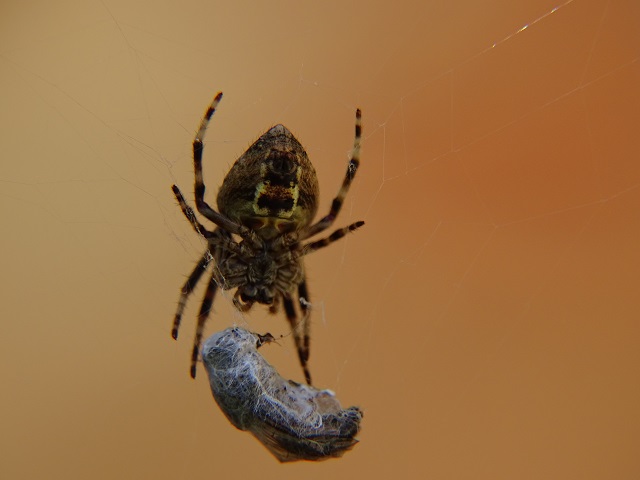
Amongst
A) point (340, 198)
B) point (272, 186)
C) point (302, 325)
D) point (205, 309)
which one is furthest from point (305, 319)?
point (272, 186)

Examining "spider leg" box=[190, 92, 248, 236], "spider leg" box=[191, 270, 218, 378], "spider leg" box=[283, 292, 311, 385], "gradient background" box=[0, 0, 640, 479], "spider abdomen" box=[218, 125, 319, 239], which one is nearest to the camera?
"spider abdomen" box=[218, 125, 319, 239]

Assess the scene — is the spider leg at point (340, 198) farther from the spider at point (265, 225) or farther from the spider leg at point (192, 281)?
the spider leg at point (192, 281)

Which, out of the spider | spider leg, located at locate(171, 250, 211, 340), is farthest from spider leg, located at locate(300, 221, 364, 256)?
spider leg, located at locate(171, 250, 211, 340)

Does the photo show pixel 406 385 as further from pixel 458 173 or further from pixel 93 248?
pixel 93 248

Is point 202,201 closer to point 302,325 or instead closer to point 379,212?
point 302,325

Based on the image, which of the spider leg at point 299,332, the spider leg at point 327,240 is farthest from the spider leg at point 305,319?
the spider leg at point 327,240

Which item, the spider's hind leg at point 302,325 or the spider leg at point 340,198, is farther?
the spider's hind leg at point 302,325

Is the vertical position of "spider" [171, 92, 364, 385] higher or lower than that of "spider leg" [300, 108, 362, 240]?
lower

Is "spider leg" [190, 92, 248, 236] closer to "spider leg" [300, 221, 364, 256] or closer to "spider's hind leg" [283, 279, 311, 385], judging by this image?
"spider leg" [300, 221, 364, 256]
